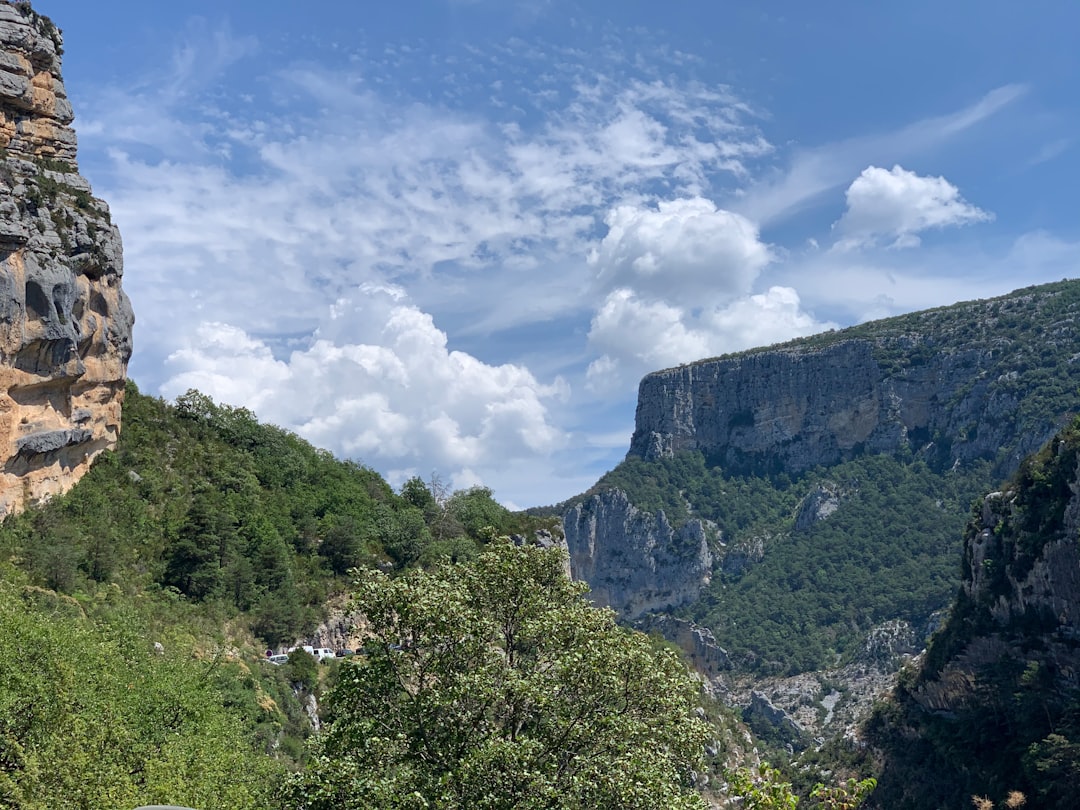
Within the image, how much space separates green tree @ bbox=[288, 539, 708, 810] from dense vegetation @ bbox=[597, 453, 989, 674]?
119 metres

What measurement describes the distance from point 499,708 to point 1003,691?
54.0 metres

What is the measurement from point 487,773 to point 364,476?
2159 inches

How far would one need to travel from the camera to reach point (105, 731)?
1778 cm

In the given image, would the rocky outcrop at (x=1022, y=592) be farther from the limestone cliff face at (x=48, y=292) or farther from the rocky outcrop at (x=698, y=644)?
the rocky outcrop at (x=698, y=644)

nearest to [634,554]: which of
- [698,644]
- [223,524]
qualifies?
[698,644]

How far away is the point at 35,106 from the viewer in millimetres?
40625

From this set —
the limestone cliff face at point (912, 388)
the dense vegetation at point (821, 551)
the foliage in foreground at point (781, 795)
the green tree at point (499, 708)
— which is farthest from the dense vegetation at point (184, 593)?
the limestone cliff face at point (912, 388)

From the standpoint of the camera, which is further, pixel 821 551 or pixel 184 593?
pixel 821 551

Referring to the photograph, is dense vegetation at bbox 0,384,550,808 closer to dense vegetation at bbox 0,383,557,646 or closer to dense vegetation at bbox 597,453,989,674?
dense vegetation at bbox 0,383,557,646

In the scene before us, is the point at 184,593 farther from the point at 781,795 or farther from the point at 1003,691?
the point at 1003,691

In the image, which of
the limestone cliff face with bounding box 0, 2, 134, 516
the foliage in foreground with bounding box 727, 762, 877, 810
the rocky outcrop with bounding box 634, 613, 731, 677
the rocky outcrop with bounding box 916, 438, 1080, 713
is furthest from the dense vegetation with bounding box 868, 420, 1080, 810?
the rocky outcrop with bounding box 634, 613, 731, 677

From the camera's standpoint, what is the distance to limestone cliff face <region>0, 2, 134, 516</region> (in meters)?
34.8

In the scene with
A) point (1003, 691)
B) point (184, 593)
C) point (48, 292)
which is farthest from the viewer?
point (1003, 691)

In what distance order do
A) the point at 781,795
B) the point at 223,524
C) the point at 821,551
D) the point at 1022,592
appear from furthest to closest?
1. the point at 821,551
2. the point at 1022,592
3. the point at 223,524
4. the point at 781,795
